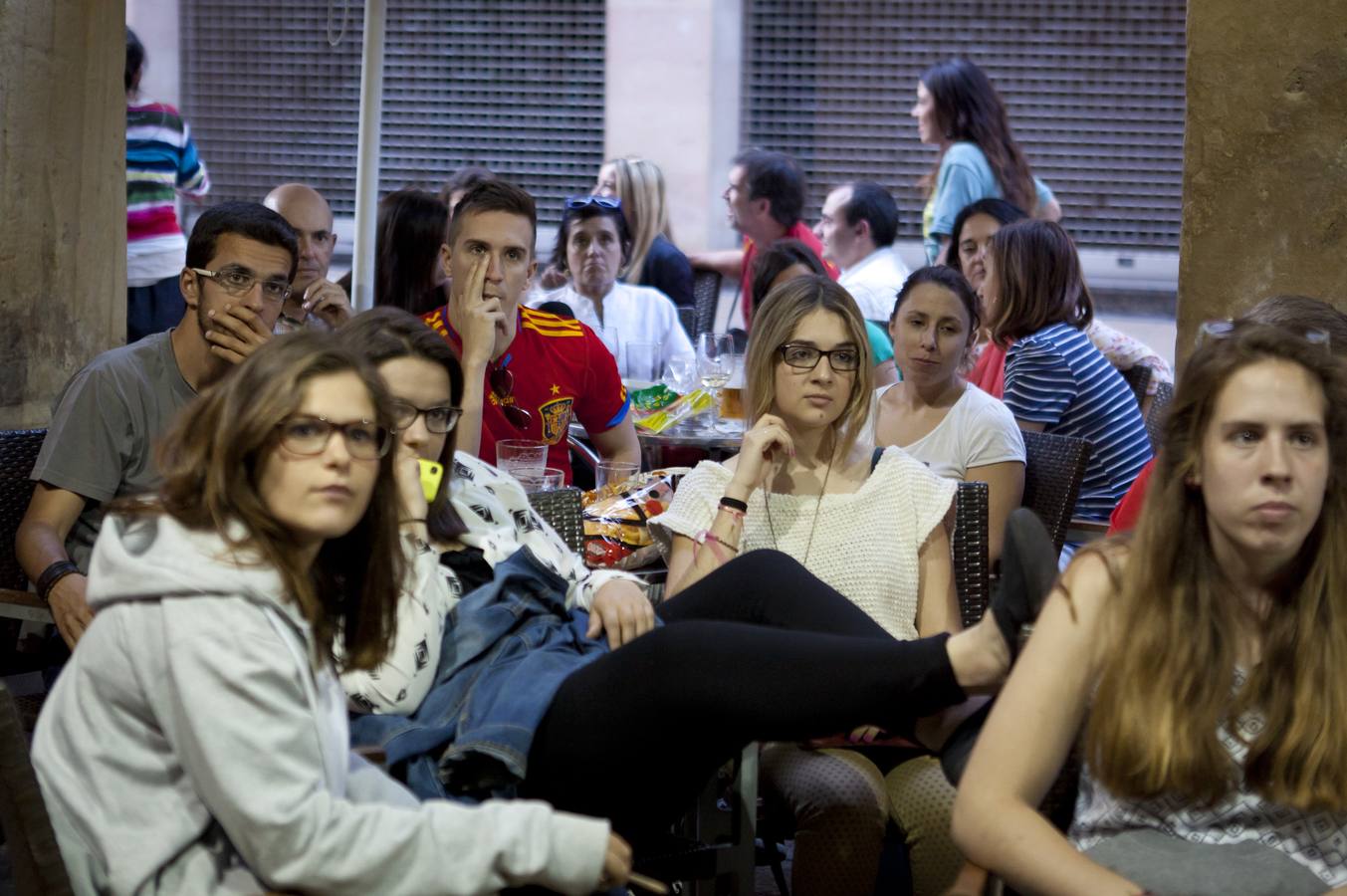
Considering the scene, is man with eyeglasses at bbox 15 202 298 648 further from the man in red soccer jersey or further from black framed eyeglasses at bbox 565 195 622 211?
black framed eyeglasses at bbox 565 195 622 211

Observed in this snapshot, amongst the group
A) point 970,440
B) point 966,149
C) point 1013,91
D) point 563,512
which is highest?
point 1013,91

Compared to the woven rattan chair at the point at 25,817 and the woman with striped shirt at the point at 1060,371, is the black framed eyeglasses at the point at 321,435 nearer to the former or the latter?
the woven rattan chair at the point at 25,817

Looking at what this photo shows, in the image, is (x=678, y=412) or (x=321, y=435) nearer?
(x=321, y=435)

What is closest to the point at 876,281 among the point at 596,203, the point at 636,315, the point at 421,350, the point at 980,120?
the point at 980,120

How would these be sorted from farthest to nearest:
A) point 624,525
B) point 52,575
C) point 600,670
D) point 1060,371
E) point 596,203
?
point 596,203
point 1060,371
point 624,525
point 52,575
point 600,670

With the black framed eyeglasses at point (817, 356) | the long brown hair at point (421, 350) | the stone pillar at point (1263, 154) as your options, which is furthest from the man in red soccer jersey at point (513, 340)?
the stone pillar at point (1263, 154)

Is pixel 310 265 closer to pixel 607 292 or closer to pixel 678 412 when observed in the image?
pixel 678 412

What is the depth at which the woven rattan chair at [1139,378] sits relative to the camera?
19.5 ft

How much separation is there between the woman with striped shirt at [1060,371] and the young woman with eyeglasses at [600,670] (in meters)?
2.10

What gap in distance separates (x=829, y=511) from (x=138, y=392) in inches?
58.4

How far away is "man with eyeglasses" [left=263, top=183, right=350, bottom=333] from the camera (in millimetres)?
4730

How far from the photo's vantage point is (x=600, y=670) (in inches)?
106

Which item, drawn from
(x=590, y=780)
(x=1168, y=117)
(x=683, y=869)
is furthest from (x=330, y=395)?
(x=1168, y=117)

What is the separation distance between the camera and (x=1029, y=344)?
4969 mm
